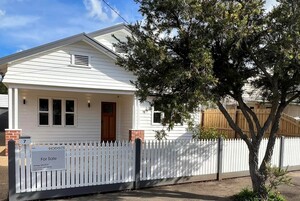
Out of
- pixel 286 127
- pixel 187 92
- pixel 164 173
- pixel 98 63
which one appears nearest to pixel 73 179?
pixel 164 173

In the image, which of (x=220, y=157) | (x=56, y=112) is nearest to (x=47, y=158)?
(x=220, y=157)

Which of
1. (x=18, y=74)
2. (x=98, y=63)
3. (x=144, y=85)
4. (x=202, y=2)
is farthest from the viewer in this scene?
(x=98, y=63)

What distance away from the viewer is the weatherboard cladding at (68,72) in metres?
12.1

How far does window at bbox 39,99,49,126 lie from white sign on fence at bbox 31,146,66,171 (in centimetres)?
828

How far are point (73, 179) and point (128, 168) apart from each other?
1346 millimetres

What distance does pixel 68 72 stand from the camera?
42.8 feet

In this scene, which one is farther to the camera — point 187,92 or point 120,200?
point 120,200

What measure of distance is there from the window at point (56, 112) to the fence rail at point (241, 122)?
7.85m

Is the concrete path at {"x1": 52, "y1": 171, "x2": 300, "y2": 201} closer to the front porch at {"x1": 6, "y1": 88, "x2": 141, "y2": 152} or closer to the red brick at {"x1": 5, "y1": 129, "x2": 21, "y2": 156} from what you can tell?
the red brick at {"x1": 5, "y1": 129, "x2": 21, "y2": 156}

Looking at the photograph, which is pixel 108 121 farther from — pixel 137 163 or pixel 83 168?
pixel 83 168

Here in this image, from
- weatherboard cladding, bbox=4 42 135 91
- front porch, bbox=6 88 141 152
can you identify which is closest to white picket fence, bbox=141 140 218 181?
front porch, bbox=6 88 141 152

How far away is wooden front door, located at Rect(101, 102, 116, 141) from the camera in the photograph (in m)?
15.7

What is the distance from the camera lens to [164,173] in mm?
7676

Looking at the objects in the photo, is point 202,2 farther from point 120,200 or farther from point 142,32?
point 120,200
